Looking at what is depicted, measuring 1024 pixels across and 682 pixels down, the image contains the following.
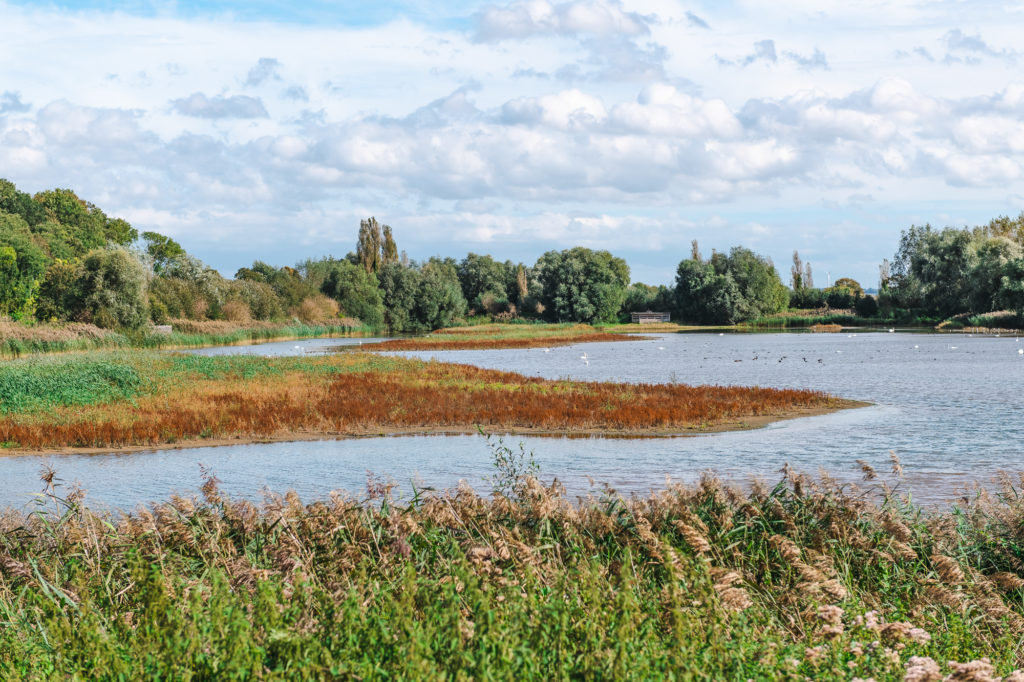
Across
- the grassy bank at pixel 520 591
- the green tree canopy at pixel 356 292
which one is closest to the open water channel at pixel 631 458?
the grassy bank at pixel 520 591

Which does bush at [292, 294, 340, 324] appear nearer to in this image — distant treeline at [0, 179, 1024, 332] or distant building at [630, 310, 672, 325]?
distant treeline at [0, 179, 1024, 332]

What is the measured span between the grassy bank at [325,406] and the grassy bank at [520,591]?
44.7ft

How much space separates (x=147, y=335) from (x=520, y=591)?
66330 mm

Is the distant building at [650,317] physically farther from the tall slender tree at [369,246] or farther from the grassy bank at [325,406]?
the grassy bank at [325,406]

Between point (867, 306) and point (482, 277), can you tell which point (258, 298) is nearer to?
point (482, 277)

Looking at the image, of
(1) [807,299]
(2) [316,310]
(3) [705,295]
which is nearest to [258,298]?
(2) [316,310]

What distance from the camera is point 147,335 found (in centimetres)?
6675

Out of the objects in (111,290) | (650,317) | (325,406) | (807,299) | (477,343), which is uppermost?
(111,290)

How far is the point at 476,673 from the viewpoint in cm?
423

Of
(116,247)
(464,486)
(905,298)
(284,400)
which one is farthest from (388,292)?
(464,486)

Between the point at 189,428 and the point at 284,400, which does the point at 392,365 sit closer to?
the point at 284,400

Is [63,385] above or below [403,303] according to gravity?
below

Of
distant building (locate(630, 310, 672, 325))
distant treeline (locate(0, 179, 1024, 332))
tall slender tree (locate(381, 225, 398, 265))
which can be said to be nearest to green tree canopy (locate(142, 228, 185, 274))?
distant treeline (locate(0, 179, 1024, 332))

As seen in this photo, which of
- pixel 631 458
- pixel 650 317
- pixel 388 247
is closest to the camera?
pixel 631 458
